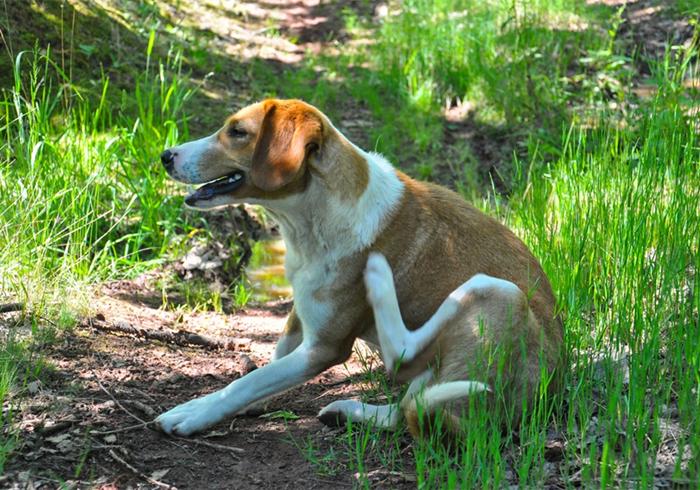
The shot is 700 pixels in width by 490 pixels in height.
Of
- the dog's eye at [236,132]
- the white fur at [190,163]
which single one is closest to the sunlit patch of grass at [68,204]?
the white fur at [190,163]

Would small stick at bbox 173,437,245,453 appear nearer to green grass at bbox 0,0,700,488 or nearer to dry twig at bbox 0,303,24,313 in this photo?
green grass at bbox 0,0,700,488

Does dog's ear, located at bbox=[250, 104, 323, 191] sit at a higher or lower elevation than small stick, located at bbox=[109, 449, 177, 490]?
higher

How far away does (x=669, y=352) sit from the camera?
3.89 metres

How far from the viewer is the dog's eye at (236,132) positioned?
4240mm

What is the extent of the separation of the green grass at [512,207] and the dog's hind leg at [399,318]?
0.66ft

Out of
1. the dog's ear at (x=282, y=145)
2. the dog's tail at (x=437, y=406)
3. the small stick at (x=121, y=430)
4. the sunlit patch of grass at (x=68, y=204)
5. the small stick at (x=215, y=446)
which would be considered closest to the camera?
the dog's tail at (x=437, y=406)

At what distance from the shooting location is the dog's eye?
4.24m

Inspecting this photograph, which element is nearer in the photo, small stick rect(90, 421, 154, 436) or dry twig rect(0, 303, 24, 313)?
small stick rect(90, 421, 154, 436)

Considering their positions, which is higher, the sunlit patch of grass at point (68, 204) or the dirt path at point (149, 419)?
the sunlit patch of grass at point (68, 204)

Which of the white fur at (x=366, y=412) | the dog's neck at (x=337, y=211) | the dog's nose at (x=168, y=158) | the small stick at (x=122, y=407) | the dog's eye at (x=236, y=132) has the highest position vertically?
the dog's eye at (x=236, y=132)

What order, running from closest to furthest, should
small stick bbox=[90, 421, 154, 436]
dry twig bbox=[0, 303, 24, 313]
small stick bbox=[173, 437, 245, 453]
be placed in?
1. small stick bbox=[90, 421, 154, 436]
2. small stick bbox=[173, 437, 245, 453]
3. dry twig bbox=[0, 303, 24, 313]

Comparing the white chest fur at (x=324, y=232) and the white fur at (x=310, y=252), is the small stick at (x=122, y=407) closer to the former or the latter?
the white fur at (x=310, y=252)

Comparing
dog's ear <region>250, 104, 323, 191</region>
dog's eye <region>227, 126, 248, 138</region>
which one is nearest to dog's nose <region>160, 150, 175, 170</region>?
dog's eye <region>227, 126, 248, 138</region>

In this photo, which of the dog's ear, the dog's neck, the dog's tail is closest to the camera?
the dog's tail
